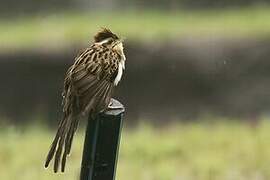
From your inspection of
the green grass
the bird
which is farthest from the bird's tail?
the green grass

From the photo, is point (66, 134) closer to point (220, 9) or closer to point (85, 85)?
point (85, 85)

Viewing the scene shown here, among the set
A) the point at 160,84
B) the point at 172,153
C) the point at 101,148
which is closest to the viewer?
the point at 101,148

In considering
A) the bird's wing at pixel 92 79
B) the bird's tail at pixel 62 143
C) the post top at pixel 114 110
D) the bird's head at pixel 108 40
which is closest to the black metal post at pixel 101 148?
the post top at pixel 114 110

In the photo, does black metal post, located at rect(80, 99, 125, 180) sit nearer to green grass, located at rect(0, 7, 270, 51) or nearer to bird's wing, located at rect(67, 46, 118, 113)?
bird's wing, located at rect(67, 46, 118, 113)

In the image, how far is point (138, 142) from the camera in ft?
21.2

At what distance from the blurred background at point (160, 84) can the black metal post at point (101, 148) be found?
279 centimetres

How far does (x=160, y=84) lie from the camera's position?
25.0 ft

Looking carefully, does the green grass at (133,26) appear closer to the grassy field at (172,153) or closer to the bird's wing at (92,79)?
the grassy field at (172,153)

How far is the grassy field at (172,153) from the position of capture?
19.3ft

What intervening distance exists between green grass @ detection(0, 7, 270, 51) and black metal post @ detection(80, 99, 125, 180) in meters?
5.26

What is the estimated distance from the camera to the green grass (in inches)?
329

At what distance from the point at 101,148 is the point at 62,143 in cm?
35

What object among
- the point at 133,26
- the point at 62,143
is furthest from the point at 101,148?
the point at 133,26

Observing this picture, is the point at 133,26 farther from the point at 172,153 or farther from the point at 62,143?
the point at 62,143
